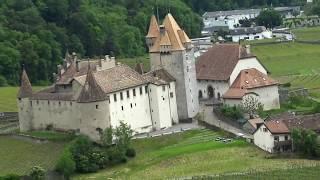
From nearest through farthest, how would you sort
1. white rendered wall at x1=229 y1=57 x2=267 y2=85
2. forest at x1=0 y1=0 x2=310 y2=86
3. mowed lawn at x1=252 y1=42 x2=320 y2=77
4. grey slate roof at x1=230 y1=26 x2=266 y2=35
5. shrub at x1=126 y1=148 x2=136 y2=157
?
shrub at x1=126 y1=148 x2=136 y2=157, white rendered wall at x1=229 y1=57 x2=267 y2=85, mowed lawn at x1=252 y1=42 x2=320 y2=77, forest at x1=0 y1=0 x2=310 y2=86, grey slate roof at x1=230 y1=26 x2=266 y2=35

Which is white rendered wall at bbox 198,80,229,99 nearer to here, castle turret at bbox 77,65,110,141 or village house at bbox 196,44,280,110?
village house at bbox 196,44,280,110

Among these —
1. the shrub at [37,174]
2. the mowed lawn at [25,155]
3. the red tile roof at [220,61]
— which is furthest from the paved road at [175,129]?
the shrub at [37,174]

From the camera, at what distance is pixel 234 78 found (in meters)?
89.8

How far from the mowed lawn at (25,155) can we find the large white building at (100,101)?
9.24ft

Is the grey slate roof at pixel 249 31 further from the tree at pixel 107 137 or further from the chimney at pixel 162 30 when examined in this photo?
the tree at pixel 107 137

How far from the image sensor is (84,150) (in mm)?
74250

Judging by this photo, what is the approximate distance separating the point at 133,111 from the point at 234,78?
509 inches

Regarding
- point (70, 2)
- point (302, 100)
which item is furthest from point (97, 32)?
point (302, 100)

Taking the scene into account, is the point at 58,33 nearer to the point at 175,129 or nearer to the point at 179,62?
the point at 179,62

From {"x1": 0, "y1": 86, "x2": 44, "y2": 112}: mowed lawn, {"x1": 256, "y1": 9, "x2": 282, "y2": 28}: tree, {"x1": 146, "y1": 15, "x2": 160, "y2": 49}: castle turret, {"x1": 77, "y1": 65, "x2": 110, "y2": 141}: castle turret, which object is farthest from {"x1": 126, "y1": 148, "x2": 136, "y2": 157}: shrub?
{"x1": 256, "y1": 9, "x2": 282, "y2": 28}: tree

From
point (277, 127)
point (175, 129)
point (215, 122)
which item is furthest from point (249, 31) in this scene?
point (277, 127)

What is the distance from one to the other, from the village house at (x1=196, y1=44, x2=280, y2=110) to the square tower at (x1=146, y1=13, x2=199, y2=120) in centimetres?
358

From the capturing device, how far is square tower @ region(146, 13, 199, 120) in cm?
8525

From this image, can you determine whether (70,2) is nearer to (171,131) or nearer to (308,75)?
(308,75)
